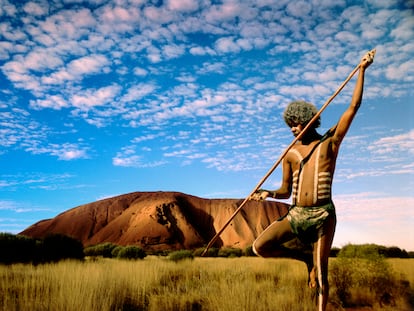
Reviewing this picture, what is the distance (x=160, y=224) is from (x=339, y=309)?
45.3m

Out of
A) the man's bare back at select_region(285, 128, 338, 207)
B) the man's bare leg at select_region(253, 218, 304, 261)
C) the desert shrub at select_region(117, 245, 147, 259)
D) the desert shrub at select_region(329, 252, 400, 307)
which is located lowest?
the desert shrub at select_region(117, 245, 147, 259)

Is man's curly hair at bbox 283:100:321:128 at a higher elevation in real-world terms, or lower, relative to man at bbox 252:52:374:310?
higher

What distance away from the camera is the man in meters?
3.54

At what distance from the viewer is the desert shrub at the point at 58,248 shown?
50.2ft

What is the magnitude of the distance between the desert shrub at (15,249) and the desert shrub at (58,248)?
2.30 feet

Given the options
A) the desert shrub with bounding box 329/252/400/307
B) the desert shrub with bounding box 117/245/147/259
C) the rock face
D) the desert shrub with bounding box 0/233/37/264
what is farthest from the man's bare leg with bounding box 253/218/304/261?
the rock face

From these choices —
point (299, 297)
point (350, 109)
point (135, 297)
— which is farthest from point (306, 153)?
point (135, 297)

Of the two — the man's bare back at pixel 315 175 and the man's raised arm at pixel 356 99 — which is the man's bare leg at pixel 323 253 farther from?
the man's raised arm at pixel 356 99

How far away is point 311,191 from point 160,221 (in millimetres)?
48525

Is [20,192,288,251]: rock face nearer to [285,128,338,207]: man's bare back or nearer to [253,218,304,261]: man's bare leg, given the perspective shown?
[253,218,304,261]: man's bare leg

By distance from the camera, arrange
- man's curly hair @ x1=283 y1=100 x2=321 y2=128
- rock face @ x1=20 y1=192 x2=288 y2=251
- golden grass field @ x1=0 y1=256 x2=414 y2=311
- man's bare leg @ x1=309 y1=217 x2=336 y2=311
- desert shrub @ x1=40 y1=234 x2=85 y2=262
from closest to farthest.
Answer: man's bare leg @ x1=309 y1=217 x2=336 y2=311 → man's curly hair @ x1=283 y1=100 x2=321 y2=128 → golden grass field @ x1=0 y1=256 x2=414 y2=311 → desert shrub @ x1=40 y1=234 x2=85 y2=262 → rock face @ x1=20 y1=192 x2=288 y2=251

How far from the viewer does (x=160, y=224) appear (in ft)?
164

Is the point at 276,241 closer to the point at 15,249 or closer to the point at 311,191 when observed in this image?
the point at 311,191

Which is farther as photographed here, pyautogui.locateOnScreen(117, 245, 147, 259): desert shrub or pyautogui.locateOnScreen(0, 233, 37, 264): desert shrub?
pyautogui.locateOnScreen(117, 245, 147, 259): desert shrub
